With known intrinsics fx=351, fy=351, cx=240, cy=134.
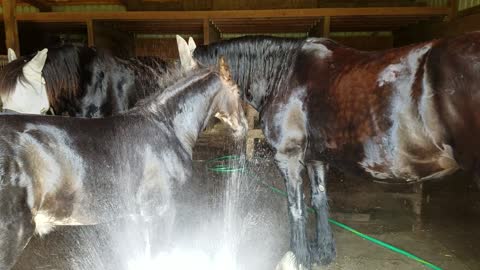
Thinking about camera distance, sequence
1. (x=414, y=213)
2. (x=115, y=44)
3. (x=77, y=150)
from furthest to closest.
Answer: (x=115, y=44) → (x=414, y=213) → (x=77, y=150)

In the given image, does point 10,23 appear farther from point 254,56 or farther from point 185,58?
point 254,56

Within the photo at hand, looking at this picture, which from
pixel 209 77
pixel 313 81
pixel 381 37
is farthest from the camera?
pixel 381 37

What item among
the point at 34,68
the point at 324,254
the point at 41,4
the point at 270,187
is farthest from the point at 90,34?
the point at 324,254

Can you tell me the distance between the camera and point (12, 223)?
206 centimetres

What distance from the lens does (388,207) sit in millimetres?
5160

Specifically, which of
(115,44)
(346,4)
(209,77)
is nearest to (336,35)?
(346,4)

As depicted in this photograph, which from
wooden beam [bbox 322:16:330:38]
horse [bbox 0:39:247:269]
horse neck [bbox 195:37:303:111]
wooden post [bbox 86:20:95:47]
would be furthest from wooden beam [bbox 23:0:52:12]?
horse [bbox 0:39:247:269]

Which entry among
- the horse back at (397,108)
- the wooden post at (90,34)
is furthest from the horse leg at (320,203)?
the wooden post at (90,34)

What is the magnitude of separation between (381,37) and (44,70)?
27.0 feet

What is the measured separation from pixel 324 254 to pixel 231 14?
15.8 ft

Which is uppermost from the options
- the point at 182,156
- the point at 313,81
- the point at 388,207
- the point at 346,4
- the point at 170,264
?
the point at 346,4

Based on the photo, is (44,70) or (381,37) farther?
(381,37)

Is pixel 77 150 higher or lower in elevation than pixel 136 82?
lower

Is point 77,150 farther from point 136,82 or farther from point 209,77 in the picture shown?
point 136,82
